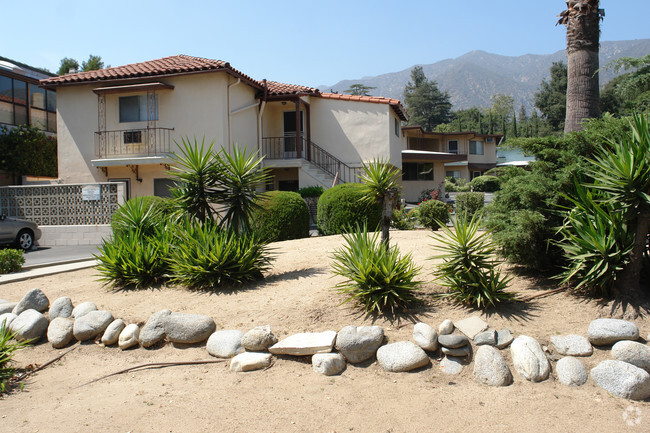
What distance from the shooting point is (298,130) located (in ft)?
66.8

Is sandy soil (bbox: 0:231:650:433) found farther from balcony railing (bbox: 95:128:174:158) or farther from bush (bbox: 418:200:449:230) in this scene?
balcony railing (bbox: 95:128:174:158)

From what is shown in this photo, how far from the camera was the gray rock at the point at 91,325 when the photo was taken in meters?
6.32

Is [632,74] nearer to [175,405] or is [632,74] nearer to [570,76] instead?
[570,76]

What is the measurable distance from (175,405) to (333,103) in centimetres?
1901

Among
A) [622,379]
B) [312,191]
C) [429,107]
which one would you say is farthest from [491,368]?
[429,107]

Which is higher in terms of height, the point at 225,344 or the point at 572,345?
the point at 572,345

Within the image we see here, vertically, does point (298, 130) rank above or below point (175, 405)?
above

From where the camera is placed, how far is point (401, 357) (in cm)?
473

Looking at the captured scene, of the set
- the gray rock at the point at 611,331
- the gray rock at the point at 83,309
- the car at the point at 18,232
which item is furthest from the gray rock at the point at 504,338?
the car at the point at 18,232

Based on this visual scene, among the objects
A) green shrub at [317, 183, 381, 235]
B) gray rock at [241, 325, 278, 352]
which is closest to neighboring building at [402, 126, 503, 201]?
green shrub at [317, 183, 381, 235]

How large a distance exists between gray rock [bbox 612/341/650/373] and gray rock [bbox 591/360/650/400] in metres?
0.10

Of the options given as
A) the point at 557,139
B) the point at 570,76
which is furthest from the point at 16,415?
the point at 570,76

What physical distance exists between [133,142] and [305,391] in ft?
56.5

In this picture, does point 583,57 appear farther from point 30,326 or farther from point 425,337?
point 30,326
